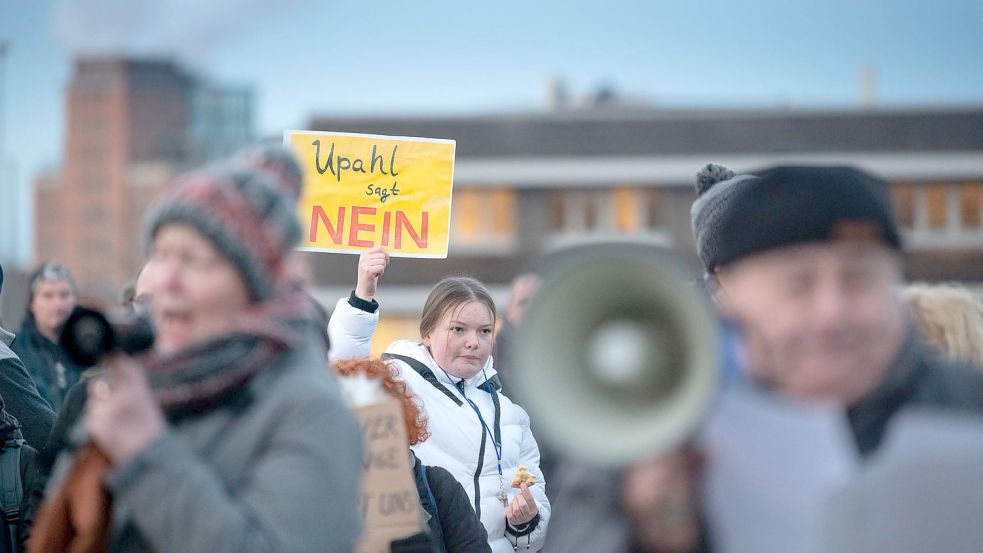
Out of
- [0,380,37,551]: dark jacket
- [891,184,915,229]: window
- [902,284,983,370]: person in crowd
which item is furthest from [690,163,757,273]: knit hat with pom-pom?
[891,184,915,229]: window

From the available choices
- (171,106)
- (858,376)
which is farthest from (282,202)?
(171,106)

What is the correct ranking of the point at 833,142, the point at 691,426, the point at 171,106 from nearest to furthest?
the point at 691,426 → the point at 833,142 → the point at 171,106

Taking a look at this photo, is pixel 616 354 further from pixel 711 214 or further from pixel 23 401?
pixel 23 401

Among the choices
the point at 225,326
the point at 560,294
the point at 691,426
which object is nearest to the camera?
the point at 691,426

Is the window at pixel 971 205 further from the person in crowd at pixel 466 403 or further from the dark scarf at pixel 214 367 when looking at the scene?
the dark scarf at pixel 214 367

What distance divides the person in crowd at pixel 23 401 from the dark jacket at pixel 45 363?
1.69 metres

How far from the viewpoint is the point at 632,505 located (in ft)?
6.79

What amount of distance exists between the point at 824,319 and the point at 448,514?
7.58ft

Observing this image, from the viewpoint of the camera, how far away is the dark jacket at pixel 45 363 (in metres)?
6.68

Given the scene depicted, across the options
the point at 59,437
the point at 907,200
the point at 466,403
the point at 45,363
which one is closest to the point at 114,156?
the point at 907,200

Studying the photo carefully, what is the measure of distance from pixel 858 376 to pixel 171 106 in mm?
110213

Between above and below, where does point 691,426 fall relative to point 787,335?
below

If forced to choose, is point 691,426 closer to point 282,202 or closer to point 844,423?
point 844,423

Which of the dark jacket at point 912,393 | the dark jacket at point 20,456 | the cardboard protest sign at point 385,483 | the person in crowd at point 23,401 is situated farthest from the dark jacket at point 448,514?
the dark jacket at point 912,393
